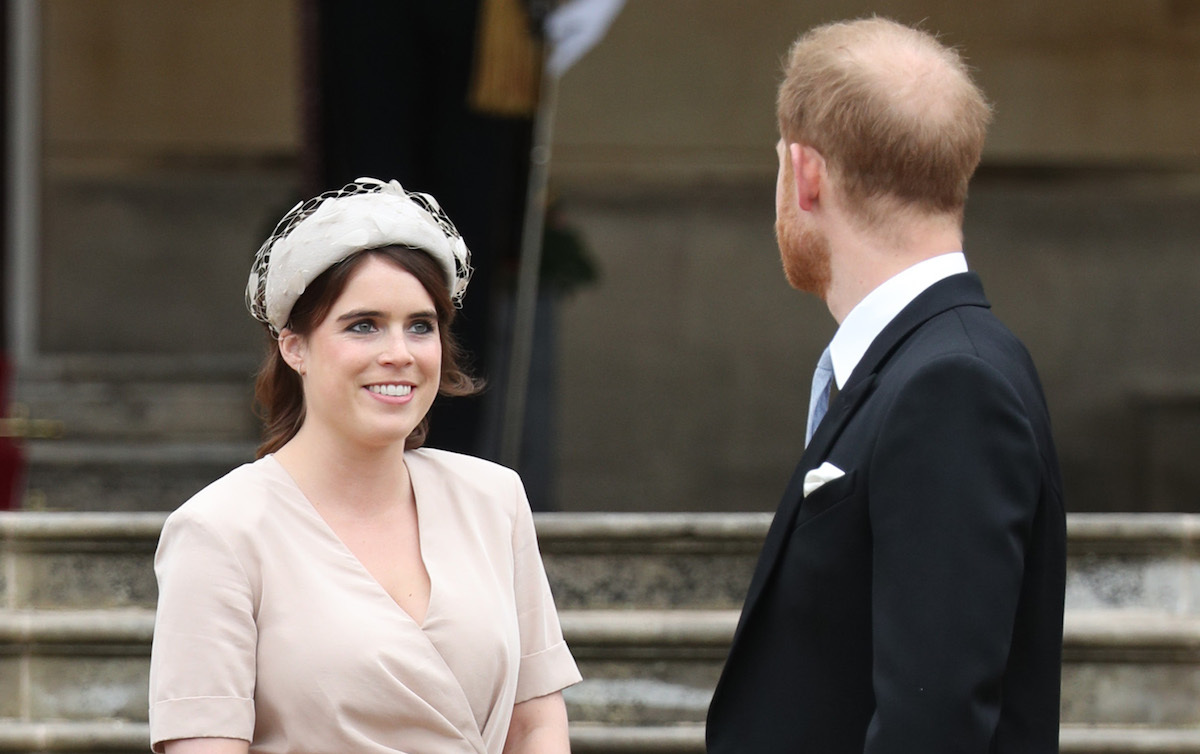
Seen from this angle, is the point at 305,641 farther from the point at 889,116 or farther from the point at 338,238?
the point at 889,116

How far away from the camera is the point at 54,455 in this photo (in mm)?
5168

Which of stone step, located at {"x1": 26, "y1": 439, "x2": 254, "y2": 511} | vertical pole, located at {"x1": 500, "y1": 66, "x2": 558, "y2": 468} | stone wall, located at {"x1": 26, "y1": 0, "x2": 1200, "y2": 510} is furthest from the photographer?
stone wall, located at {"x1": 26, "y1": 0, "x2": 1200, "y2": 510}

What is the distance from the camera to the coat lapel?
5.34 feet

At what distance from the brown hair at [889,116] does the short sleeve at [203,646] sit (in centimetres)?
80

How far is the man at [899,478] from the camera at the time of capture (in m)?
1.47

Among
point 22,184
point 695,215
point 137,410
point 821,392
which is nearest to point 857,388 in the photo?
point 821,392

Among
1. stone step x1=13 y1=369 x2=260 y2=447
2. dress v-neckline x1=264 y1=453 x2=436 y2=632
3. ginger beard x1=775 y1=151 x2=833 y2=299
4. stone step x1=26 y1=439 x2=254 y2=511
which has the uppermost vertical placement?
ginger beard x1=775 y1=151 x2=833 y2=299

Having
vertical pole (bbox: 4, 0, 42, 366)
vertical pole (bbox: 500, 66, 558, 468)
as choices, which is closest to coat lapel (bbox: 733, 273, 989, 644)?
vertical pole (bbox: 500, 66, 558, 468)

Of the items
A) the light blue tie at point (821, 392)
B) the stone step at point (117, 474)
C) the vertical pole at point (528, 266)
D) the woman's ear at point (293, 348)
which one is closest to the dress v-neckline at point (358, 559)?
the woman's ear at point (293, 348)

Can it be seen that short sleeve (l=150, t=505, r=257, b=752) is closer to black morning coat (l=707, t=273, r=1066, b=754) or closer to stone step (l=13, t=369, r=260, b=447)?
black morning coat (l=707, t=273, r=1066, b=754)

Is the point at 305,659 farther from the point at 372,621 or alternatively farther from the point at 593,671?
the point at 593,671

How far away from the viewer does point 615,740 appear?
122 inches

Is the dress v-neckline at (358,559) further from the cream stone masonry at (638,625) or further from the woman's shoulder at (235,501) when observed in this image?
the cream stone masonry at (638,625)

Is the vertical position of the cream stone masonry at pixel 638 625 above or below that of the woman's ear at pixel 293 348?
below
